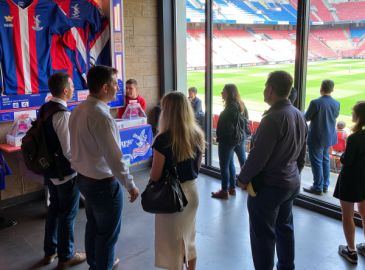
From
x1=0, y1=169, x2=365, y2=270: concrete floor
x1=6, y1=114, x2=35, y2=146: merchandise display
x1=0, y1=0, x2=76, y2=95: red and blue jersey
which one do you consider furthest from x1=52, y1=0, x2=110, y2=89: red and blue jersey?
x1=0, y1=169, x2=365, y2=270: concrete floor

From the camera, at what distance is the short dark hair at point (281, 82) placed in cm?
218

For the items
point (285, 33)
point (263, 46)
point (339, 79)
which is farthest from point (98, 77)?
point (263, 46)

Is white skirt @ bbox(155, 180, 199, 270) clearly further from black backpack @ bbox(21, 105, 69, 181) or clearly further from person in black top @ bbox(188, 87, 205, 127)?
person in black top @ bbox(188, 87, 205, 127)

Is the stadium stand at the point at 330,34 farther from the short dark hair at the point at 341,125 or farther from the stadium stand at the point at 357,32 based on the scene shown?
the short dark hair at the point at 341,125

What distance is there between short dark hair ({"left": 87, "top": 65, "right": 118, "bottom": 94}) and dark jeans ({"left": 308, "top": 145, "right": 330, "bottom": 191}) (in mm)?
3143

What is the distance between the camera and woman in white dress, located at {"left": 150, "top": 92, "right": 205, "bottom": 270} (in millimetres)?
2047

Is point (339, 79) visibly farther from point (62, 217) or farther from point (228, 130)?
point (62, 217)

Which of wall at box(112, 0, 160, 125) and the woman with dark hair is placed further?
wall at box(112, 0, 160, 125)

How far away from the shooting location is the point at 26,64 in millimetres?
4141

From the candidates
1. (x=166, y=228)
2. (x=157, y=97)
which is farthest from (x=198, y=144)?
(x=157, y=97)

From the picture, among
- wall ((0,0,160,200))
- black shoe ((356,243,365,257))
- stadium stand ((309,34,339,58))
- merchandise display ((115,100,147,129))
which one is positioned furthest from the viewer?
wall ((0,0,160,200))

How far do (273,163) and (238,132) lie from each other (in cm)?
172

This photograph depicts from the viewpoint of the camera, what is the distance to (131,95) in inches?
200

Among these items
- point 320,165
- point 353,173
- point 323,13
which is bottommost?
point 320,165
